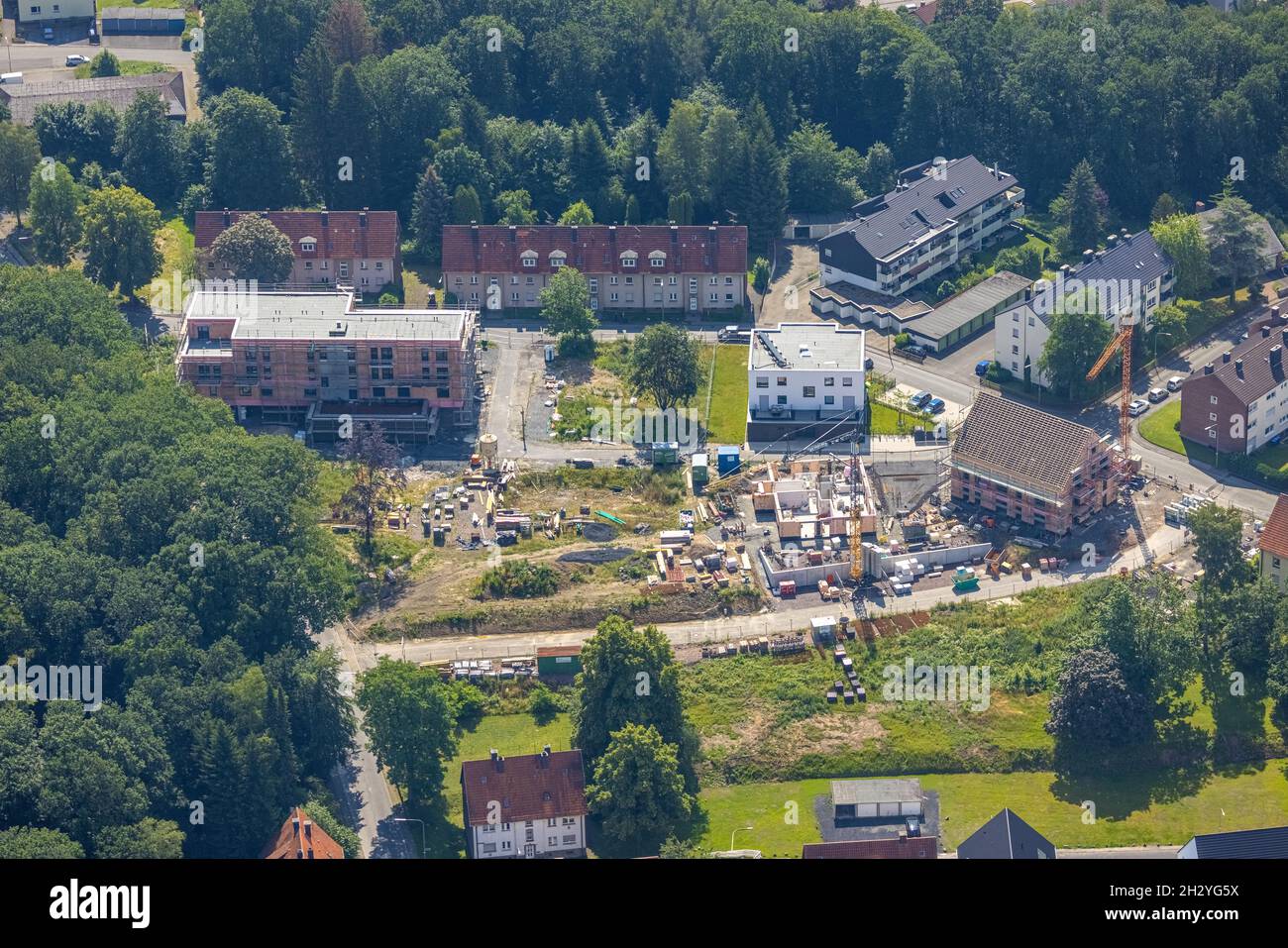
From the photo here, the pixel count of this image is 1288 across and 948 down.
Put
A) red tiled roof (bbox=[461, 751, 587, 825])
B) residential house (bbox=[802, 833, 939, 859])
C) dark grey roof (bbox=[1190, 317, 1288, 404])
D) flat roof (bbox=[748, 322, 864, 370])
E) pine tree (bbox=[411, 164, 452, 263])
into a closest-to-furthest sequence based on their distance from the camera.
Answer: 1. residential house (bbox=[802, 833, 939, 859])
2. red tiled roof (bbox=[461, 751, 587, 825])
3. dark grey roof (bbox=[1190, 317, 1288, 404])
4. flat roof (bbox=[748, 322, 864, 370])
5. pine tree (bbox=[411, 164, 452, 263])

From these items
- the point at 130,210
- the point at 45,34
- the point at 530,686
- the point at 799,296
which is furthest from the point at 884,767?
the point at 45,34

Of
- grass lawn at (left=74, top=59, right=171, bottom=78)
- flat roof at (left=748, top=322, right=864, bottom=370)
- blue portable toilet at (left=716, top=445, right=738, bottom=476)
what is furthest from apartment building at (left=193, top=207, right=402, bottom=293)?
blue portable toilet at (left=716, top=445, right=738, bottom=476)

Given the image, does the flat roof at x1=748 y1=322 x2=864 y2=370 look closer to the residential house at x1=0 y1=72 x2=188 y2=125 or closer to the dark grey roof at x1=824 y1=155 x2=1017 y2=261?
the dark grey roof at x1=824 y1=155 x2=1017 y2=261

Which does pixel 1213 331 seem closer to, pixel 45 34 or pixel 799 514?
pixel 799 514

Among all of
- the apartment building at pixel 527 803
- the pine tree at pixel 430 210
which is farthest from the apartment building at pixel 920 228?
the apartment building at pixel 527 803

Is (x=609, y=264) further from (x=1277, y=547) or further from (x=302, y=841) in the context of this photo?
(x=302, y=841)

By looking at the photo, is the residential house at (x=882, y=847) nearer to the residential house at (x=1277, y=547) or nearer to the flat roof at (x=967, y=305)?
the residential house at (x=1277, y=547)
